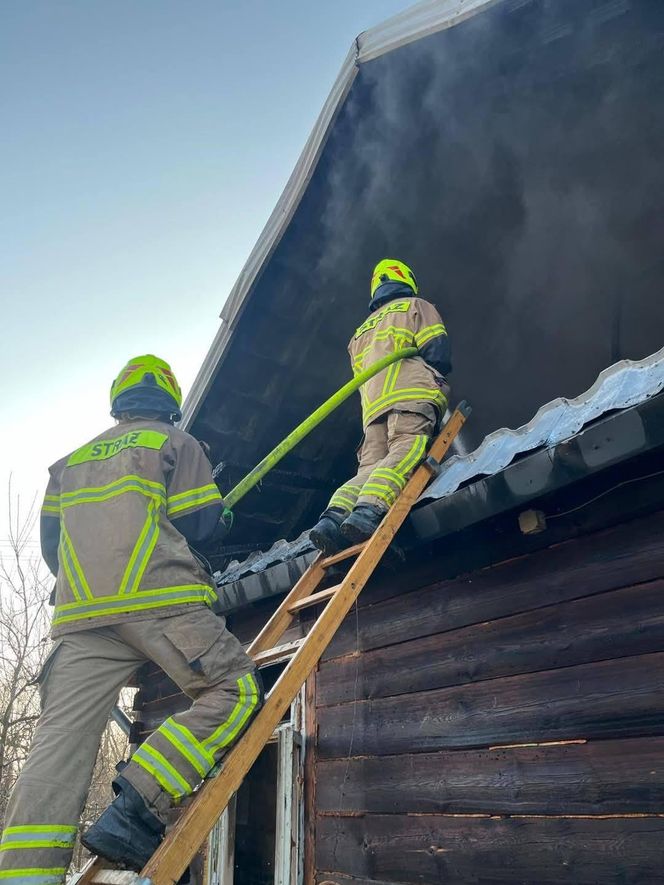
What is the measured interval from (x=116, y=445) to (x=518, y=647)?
1877 millimetres

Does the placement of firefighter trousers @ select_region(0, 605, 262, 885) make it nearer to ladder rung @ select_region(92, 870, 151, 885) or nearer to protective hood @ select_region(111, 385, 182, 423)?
ladder rung @ select_region(92, 870, 151, 885)

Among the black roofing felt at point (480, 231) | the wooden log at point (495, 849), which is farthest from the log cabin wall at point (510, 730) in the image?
the black roofing felt at point (480, 231)

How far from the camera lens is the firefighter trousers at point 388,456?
2900 millimetres

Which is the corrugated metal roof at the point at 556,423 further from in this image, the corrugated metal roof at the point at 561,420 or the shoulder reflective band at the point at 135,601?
the shoulder reflective band at the point at 135,601

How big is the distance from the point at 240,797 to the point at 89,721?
305 centimetres

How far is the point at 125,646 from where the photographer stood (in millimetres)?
2371

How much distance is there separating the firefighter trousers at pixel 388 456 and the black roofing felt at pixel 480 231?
155 cm

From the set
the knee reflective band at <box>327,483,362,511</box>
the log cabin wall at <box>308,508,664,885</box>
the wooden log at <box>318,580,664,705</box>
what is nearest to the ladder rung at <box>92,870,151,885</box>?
the log cabin wall at <box>308,508,664,885</box>

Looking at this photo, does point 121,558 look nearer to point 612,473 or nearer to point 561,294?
point 612,473

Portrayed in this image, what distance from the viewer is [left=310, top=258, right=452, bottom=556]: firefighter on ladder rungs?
2916 mm

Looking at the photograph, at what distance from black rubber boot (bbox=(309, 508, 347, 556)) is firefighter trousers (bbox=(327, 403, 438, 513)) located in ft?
0.27

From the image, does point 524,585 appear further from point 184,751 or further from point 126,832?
point 126,832

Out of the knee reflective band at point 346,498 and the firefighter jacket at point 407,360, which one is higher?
the firefighter jacket at point 407,360

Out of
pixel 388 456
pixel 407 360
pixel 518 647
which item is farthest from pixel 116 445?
pixel 518 647
